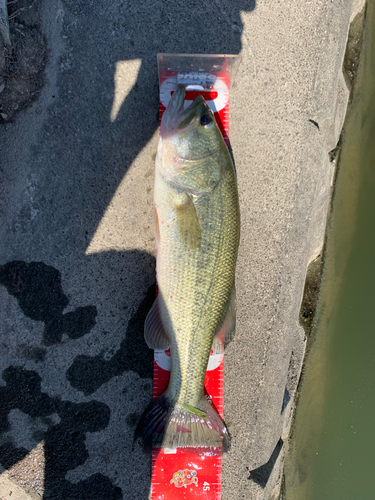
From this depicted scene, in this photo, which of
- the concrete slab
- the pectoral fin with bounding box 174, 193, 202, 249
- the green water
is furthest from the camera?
the green water

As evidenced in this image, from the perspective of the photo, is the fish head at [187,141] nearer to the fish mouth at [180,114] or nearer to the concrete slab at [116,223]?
the fish mouth at [180,114]

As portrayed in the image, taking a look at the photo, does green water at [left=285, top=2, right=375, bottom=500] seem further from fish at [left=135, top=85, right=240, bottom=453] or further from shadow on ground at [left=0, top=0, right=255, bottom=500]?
shadow on ground at [left=0, top=0, right=255, bottom=500]

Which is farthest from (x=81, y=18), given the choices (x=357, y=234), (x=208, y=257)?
(x=357, y=234)

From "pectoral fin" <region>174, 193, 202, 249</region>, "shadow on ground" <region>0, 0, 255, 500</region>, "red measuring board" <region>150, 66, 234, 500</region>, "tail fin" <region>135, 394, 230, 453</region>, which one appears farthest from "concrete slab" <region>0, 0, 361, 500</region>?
"pectoral fin" <region>174, 193, 202, 249</region>

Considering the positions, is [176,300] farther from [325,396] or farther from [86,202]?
[325,396]

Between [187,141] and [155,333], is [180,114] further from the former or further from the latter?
[155,333]

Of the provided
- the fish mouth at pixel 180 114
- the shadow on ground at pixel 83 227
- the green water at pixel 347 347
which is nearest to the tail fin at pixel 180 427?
the shadow on ground at pixel 83 227
